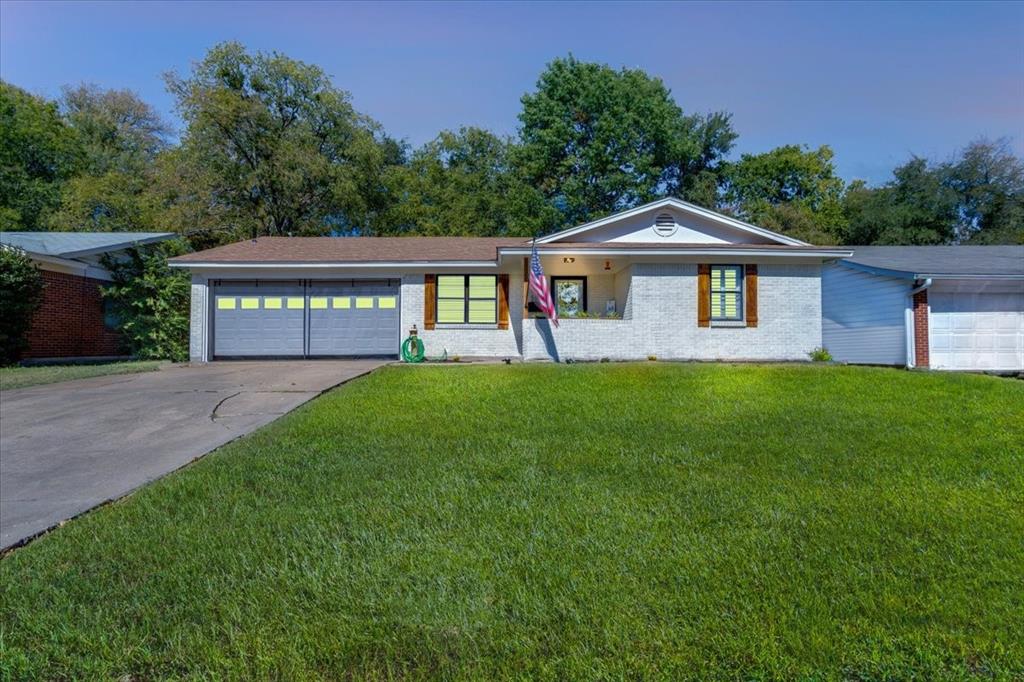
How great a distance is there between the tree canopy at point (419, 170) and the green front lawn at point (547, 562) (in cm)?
2301

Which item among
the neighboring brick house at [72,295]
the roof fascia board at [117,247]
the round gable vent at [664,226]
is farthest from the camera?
the roof fascia board at [117,247]

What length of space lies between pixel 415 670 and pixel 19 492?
459 cm

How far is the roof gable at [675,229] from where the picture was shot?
47.4 feet

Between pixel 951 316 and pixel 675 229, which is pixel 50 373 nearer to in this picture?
pixel 675 229

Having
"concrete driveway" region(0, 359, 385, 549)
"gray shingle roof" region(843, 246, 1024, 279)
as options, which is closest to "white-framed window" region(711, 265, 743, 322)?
"gray shingle roof" region(843, 246, 1024, 279)

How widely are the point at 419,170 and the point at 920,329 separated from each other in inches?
983

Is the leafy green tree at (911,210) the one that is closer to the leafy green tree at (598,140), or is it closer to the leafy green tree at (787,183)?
the leafy green tree at (787,183)

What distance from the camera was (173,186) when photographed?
24.3 metres

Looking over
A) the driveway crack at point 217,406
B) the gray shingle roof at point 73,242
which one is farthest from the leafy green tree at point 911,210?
the gray shingle roof at point 73,242

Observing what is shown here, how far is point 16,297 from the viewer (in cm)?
1439

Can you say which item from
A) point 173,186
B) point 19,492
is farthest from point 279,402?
point 173,186

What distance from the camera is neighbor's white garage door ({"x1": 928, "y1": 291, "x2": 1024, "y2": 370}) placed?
13.7 metres

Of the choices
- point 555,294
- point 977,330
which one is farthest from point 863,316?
point 555,294

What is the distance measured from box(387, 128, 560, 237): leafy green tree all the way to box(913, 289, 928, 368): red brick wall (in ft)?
57.9
